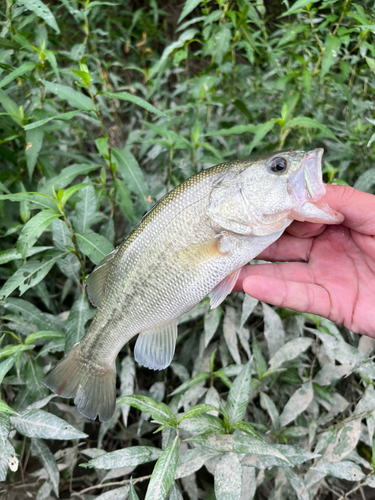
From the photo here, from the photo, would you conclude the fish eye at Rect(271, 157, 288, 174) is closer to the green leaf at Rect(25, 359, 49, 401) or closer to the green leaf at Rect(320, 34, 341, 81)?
the green leaf at Rect(320, 34, 341, 81)

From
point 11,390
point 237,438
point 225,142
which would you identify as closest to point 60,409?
point 11,390

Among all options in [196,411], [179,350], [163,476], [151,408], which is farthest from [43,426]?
[179,350]

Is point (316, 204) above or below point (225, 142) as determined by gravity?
above

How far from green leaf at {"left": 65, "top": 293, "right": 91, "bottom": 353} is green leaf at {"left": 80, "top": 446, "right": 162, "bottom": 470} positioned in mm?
581

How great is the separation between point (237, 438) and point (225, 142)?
8.06ft

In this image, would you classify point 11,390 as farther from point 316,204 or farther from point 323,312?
point 316,204

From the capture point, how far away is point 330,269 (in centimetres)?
221

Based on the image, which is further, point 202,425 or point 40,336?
point 40,336

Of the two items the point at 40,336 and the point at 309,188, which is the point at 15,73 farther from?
the point at 309,188

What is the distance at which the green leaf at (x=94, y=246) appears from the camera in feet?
6.74

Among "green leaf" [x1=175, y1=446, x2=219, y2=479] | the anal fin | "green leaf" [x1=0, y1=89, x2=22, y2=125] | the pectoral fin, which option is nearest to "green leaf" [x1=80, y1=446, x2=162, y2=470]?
"green leaf" [x1=175, y1=446, x2=219, y2=479]

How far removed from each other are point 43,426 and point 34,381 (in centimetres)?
42

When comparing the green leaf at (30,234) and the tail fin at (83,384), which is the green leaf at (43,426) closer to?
the tail fin at (83,384)

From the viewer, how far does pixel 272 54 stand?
319cm
